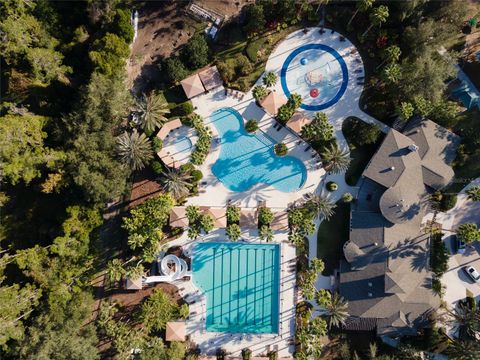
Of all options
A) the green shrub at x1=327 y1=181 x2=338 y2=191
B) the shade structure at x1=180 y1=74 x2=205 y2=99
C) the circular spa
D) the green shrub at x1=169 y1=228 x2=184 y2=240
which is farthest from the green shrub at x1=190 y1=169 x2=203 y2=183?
the green shrub at x1=327 y1=181 x2=338 y2=191

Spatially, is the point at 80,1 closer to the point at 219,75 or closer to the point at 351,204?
the point at 219,75

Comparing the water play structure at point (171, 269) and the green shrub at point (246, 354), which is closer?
the water play structure at point (171, 269)

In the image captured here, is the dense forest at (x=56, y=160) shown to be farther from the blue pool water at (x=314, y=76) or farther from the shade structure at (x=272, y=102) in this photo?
the blue pool water at (x=314, y=76)

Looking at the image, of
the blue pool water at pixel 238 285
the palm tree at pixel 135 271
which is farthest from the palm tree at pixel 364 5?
the palm tree at pixel 135 271

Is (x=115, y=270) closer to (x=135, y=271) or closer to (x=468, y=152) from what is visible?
(x=135, y=271)

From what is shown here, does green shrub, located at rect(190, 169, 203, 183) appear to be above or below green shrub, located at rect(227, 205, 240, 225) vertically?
above

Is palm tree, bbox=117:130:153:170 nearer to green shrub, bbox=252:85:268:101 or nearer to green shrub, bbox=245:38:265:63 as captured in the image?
green shrub, bbox=252:85:268:101

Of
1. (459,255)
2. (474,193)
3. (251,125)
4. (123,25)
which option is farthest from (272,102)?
(459,255)
